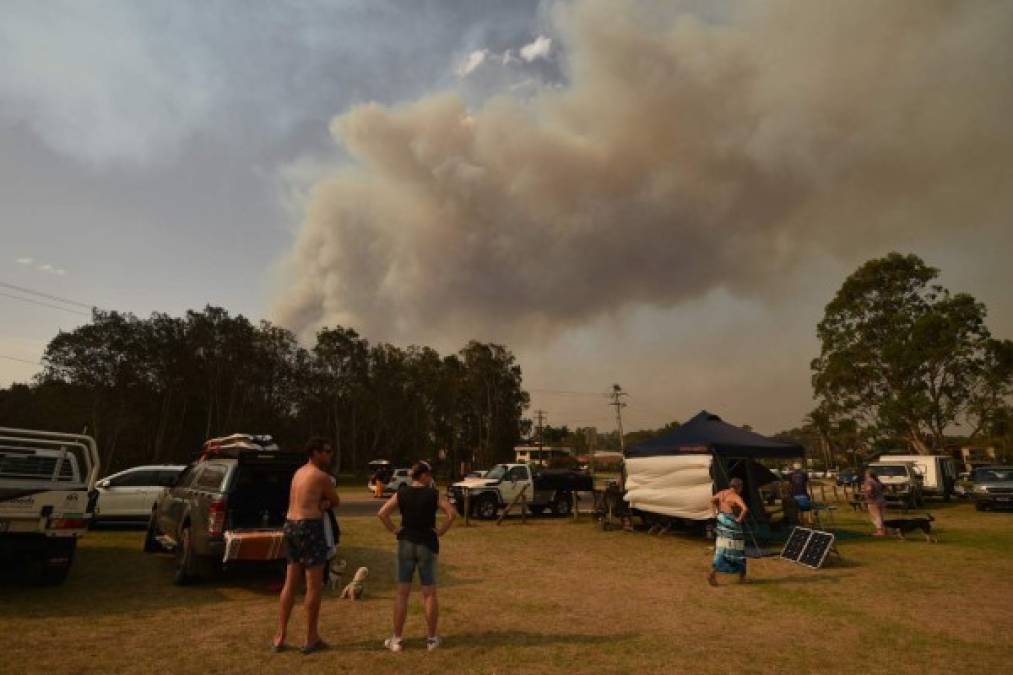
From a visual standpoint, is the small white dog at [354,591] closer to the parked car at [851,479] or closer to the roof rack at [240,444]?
the roof rack at [240,444]

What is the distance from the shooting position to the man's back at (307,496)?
563 centimetres

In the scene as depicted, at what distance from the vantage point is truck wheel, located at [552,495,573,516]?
21.2 m

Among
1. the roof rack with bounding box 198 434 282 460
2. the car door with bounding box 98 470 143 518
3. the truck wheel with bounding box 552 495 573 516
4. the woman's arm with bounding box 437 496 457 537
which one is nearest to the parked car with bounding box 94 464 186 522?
the car door with bounding box 98 470 143 518

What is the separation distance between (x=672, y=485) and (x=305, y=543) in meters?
11.5

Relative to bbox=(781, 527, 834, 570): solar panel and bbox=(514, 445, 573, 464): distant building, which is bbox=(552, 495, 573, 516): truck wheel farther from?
bbox=(514, 445, 573, 464): distant building

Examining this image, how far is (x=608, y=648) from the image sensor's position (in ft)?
19.3

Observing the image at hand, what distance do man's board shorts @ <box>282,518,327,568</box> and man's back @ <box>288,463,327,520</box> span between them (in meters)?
0.06

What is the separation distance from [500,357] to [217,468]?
189ft

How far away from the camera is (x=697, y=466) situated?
46.6 feet

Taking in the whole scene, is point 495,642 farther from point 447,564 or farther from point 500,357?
point 500,357

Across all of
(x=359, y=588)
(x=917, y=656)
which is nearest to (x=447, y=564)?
(x=359, y=588)

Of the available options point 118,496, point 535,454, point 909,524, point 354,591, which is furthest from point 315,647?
point 535,454

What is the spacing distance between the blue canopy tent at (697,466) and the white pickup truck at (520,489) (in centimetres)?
477

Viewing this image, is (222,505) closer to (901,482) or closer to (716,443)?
(716,443)
